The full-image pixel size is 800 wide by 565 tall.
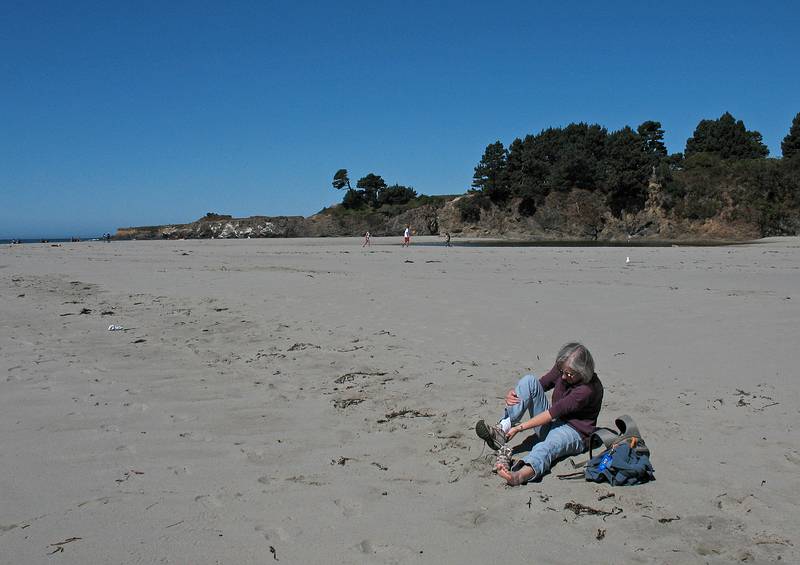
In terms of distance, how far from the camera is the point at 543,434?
4.52 metres

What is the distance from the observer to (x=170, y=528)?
10.7ft

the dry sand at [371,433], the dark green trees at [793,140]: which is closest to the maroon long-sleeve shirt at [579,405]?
the dry sand at [371,433]

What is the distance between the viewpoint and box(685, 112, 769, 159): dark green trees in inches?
2739

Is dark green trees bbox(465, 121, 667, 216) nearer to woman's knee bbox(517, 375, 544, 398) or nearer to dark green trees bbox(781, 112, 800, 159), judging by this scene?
dark green trees bbox(781, 112, 800, 159)

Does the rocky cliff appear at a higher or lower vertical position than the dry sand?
higher

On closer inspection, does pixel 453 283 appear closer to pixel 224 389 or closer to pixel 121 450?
pixel 224 389

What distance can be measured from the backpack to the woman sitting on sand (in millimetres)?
233

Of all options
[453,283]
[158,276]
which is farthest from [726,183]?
[158,276]

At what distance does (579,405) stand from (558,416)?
0.59 feet

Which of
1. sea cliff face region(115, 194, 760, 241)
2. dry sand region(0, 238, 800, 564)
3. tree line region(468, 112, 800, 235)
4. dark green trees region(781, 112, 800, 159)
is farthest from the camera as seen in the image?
dark green trees region(781, 112, 800, 159)

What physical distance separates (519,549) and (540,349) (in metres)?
4.56

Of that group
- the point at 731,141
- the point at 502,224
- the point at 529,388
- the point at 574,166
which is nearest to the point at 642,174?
the point at 574,166

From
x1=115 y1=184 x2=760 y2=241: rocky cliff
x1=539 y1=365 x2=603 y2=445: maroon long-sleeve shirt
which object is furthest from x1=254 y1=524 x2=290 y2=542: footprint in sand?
x1=115 y1=184 x2=760 y2=241: rocky cliff

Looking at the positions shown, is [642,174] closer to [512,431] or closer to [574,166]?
[574,166]
